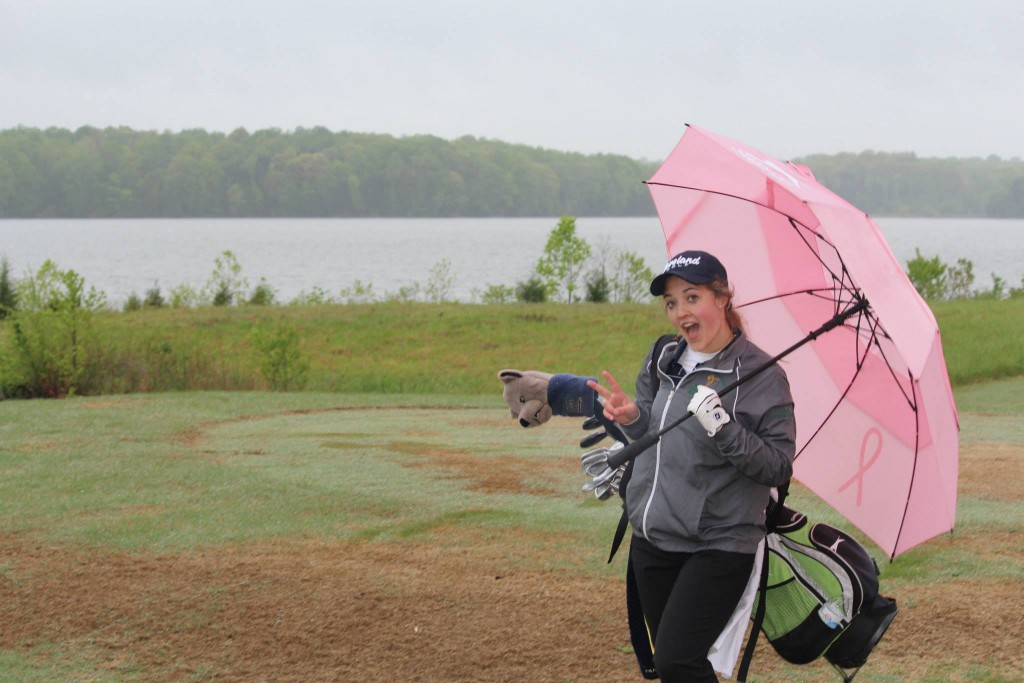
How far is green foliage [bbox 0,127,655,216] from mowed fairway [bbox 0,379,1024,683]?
10430 cm

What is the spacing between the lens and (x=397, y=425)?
12.0 meters

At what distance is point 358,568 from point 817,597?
117 inches

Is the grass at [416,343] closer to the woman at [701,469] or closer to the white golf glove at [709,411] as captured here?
the woman at [701,469]

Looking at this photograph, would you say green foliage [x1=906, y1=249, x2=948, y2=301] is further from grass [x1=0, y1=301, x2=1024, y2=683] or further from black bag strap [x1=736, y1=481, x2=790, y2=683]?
black bag strap [x1=736, y1=481, x2=790, y2=683]

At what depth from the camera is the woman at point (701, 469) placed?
3.63 metres

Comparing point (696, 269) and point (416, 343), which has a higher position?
point (696, 269)

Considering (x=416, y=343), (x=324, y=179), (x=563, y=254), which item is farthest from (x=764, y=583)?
(x=324, y=179)

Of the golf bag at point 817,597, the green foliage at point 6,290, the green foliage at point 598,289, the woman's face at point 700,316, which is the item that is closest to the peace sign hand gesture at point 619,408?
the woman's face at point 700,316

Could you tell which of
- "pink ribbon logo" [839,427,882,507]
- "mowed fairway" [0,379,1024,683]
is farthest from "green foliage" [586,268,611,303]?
"pink ribbon logo" [839,427,882,507]

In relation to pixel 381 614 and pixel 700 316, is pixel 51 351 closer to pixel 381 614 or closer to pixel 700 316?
pixel 381 614

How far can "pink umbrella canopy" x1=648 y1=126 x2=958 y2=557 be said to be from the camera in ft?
13.3

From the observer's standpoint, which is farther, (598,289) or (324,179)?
(324,179)

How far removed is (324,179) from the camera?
11688cm

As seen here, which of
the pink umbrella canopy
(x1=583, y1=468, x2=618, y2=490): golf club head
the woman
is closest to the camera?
the woman
